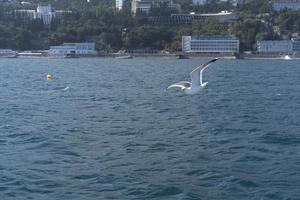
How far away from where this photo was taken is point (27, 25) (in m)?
133

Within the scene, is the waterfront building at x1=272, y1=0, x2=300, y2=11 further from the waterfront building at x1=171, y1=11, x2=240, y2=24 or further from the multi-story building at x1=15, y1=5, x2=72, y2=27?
the multi-story building at x1=15, y1=5, x2=72, y2=27

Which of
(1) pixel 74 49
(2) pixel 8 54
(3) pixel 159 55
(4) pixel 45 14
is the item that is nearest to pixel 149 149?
(3) pixel 159 55

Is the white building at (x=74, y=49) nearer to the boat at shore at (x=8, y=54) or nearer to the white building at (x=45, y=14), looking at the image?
the boat at shore at (x=8, y=54)

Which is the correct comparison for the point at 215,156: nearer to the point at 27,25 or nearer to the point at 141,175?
the point at 141,175

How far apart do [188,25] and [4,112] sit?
4654 inches

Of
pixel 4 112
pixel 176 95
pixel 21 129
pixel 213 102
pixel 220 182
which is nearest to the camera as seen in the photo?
pixel 220 182

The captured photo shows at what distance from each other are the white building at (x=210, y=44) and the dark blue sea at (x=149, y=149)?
292ft

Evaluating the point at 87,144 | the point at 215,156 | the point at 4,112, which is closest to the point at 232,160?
the point at 215,156

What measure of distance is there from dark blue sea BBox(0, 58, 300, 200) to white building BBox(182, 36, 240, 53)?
89.0 metres

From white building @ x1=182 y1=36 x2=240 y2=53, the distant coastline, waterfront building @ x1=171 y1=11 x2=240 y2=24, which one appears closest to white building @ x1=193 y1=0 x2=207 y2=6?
waterfront building @ x1=171 y1=11 x2=240 y2=24

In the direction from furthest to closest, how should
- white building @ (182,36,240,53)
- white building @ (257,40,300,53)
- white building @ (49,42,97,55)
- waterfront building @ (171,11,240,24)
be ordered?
waterfront building @ (171,11,240,24) < white building @ (182,36,240,53) < white building @ (257,40,300,53) < white building @ (49,42,97,55)

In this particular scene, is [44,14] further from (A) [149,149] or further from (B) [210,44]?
(A) [149,149]

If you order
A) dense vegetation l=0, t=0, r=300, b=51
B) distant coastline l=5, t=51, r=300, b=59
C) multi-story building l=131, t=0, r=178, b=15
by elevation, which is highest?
multi-story building l=131, t=0, r=178, b=15

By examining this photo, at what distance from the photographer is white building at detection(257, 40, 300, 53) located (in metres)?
121
